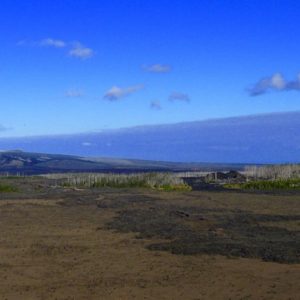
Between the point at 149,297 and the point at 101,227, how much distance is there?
32.7 feet

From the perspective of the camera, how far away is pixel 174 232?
18.9 metres

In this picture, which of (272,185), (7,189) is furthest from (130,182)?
(7,189)

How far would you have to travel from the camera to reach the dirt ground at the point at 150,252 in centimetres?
1151

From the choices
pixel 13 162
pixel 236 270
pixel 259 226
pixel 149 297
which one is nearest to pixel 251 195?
pixel 259 226

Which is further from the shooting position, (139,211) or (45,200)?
(45,200)

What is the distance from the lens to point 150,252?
15523mm

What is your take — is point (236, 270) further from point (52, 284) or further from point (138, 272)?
point (52, 284)

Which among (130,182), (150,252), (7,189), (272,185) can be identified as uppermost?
(272,185)

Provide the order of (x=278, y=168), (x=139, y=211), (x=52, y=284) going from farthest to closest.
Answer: (x=278, y=168) → (x=139, y=211) → (x=52, y=284)

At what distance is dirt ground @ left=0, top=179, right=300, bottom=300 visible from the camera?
1151 cm

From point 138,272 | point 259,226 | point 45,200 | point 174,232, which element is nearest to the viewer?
point 138,272

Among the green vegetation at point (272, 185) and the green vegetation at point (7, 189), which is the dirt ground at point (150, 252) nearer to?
the green vegetation at point (7, 189)

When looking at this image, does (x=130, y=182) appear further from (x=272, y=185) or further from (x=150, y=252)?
(x=150, y=252)

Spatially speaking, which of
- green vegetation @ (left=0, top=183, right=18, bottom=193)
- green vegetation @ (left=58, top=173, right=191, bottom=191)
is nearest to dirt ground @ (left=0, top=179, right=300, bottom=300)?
green vegetation @ (left=0, top=183, right=18, bottom=193)
